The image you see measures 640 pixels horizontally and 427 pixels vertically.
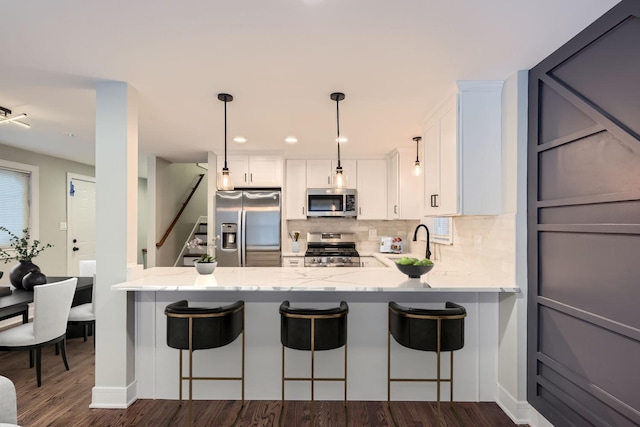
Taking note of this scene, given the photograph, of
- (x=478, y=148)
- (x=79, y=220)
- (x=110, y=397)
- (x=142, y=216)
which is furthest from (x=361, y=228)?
(x=142, y=216)

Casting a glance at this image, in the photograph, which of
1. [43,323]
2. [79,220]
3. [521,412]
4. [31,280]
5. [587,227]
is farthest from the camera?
[79,220]

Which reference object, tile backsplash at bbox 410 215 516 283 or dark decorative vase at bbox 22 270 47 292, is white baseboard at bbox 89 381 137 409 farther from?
tile backsplash at bbox 410 215 516 283

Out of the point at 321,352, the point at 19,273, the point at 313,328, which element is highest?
the point at 19,273

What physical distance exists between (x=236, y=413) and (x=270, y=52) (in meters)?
2.38

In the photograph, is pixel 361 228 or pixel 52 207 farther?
pixel 361 228

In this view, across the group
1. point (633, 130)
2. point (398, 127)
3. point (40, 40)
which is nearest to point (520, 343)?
point (633, 130)

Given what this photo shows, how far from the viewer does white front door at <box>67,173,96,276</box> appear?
5.47 m

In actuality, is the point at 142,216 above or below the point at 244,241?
above

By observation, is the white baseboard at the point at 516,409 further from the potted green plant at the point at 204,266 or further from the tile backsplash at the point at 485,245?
the potted green plant at the point at 204,266

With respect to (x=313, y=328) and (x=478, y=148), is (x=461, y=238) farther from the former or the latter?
(x=313, y=328)

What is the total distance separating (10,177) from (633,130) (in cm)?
621

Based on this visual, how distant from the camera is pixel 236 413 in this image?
235 centimetres

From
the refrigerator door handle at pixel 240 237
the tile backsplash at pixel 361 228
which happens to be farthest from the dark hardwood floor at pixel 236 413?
the tile backsplash at pixel 361 228

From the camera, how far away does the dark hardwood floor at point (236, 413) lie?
2.23 meters
